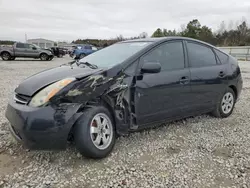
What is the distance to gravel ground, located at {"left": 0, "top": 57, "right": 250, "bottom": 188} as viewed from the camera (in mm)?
2408

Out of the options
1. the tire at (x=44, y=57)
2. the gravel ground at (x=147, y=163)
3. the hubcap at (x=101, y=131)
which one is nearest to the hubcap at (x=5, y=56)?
the tire at (x=44, y=57)

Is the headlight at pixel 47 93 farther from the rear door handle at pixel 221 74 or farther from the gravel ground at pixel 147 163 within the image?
the rear door handle at pixel 221 74

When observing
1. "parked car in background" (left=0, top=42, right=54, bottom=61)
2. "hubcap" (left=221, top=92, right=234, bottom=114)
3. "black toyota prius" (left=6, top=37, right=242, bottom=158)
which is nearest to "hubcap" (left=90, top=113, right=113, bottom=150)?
"black toyota prius" (left=6, top=37, right=242, bottom=158)

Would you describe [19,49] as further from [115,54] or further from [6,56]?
[115,54]

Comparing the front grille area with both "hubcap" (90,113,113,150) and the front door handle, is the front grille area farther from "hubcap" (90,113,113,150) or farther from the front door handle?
the front door handle

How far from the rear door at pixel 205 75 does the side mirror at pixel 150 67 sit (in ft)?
2.80

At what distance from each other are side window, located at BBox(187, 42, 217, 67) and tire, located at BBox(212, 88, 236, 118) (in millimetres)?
659

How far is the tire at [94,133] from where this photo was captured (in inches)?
101

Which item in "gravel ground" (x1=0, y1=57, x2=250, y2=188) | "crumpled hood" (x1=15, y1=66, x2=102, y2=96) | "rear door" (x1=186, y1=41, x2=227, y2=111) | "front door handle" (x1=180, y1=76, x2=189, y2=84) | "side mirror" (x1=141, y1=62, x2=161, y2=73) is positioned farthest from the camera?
"rear door" (x1=186, y1=41, x2=227, y2=111)

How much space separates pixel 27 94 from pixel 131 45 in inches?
67.7

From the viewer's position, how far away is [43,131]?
2428mm

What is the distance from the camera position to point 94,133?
275cm

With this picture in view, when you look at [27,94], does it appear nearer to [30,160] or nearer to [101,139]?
[30,160]

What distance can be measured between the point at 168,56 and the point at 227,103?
1710mm
